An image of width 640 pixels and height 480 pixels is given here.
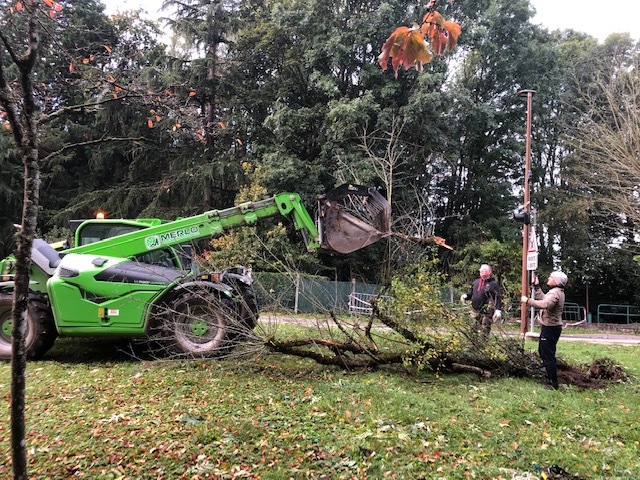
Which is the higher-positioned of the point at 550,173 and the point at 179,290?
the point at 550,173

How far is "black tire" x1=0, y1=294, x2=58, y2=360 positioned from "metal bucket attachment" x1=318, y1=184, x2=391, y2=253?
4206 mm

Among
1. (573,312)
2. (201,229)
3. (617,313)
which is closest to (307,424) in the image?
(201,229)

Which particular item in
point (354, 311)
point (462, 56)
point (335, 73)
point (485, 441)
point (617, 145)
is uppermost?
point (462, 56)

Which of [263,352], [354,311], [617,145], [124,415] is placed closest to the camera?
[124,415]

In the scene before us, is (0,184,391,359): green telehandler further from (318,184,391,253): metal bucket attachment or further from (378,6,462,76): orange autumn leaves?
(378,6,462,76): orange autumn leaves

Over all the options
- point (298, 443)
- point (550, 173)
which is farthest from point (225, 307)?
point (550, 173)

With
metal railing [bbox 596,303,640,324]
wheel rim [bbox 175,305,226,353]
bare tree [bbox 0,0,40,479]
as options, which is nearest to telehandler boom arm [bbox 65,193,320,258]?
wheel rim [bbox 175,305,226,353]

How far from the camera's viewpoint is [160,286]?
6777 mm

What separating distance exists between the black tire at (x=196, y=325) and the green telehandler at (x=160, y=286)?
0.05ft

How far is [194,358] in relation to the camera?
6668mm

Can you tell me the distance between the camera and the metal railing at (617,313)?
23844 mm

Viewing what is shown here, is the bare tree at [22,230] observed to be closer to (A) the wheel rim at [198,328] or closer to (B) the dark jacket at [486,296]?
(A) the wheel rim at [198,328]

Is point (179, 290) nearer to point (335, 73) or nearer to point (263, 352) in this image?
point (263, 352)

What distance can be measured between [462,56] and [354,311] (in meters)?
22.7
